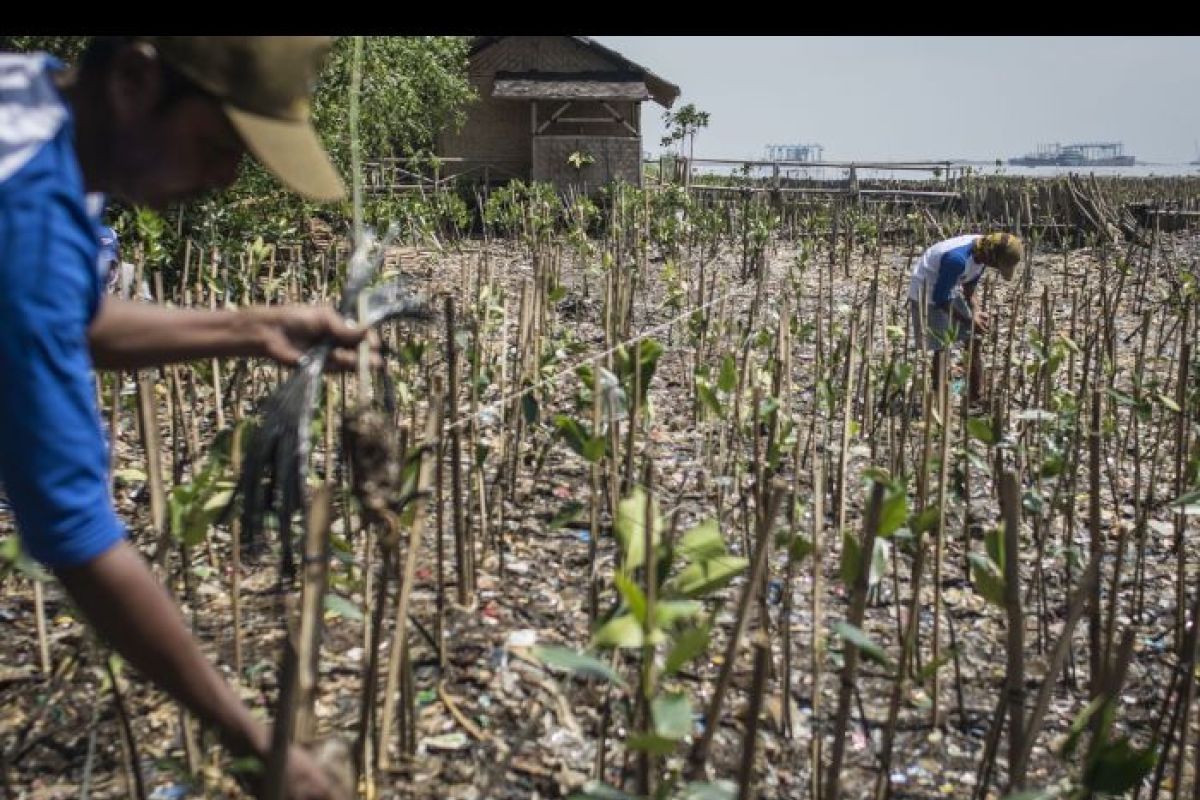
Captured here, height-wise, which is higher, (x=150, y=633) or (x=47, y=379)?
(x=47, y=379)

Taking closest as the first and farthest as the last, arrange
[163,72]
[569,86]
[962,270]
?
[163,72]
[962,270]
[569,86]

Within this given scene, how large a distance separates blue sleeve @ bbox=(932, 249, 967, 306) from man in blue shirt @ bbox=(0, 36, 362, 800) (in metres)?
4.32

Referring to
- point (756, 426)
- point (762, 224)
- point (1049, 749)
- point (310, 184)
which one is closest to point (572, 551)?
point (756, 426)

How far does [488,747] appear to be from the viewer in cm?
204

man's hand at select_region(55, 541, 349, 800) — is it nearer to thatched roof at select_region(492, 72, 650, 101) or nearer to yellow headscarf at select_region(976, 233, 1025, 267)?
yellow headscarf at select_region(976, 233, 1025, 267)

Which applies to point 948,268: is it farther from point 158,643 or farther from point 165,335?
point 158,643

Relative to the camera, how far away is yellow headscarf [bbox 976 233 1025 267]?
4.99m

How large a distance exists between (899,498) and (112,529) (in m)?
0.93

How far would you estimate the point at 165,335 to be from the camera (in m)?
1.29

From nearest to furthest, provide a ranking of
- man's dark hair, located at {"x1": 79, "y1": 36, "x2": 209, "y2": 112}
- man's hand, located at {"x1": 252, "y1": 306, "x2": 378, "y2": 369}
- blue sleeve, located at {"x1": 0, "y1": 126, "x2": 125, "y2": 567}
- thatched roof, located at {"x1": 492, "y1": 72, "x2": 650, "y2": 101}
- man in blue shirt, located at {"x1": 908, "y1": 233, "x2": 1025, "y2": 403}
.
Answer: blue sleeve, located at {"x1": 0, "y1": 126, "x2": 125, "y2": 567} → man's dark hair, located at {"x1": 79, "y1": 36, "x2": 209, "y2": 112} → man's hand, located at {"x1": 252, "y1": 306, "x2": 378, "y2": 369} → man in blue shirt, located at {"x1": 908, "y1": 233, "x2": 1025, "y2": 403} → thatched roof, located at {"x1": 492, "y1": 72, "x2": 650, "y2": 101}

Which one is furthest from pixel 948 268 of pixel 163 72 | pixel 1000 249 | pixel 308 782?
pixel 308 782

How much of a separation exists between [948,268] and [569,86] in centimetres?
1298

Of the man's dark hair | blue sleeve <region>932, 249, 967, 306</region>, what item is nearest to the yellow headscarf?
blue sleeve <region>932, 249, 967, 306</region>
